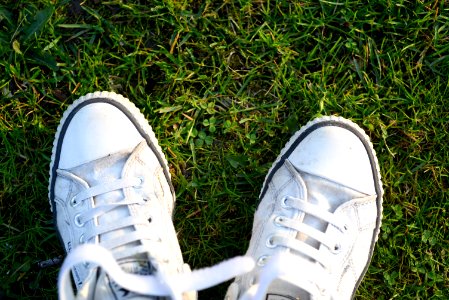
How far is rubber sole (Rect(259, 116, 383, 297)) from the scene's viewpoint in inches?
88.4

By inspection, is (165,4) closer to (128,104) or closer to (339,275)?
(128,104)

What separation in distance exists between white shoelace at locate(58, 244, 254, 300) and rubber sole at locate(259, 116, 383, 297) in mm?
663

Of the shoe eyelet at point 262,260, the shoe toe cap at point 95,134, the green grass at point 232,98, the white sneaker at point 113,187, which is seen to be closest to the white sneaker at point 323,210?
the shoe eyelet at point 262,260

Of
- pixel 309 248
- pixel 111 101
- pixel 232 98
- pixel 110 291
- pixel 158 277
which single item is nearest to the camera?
pixel 158 277

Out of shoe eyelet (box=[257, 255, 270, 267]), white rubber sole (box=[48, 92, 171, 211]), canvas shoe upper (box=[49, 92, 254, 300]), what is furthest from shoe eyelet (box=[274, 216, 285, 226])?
white rubber sole (box=[48, 92, 171, 211])

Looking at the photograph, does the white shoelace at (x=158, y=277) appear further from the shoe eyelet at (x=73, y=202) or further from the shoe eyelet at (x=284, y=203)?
the shoe eyelet at (x=284, y=203)

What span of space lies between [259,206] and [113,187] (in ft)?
1.86

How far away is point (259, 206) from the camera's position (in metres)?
2.27

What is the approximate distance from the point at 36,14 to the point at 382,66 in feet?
4.58

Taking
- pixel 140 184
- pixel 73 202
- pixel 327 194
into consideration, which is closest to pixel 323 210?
pixel 327 194

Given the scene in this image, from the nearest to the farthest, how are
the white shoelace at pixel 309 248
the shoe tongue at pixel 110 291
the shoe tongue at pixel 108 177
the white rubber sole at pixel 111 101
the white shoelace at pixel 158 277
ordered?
the white shoelace at pixel 158 277, the shoe tongue at pixel 110 291, the white shoelace at pixel 309 248, the shoe tongue at pixel 108 177, the white rubber sole at pixel 111 101

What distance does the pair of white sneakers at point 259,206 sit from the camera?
2076mm

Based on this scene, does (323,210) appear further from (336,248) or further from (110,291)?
(110,291)

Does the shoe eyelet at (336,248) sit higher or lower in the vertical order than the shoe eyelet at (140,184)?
lower
